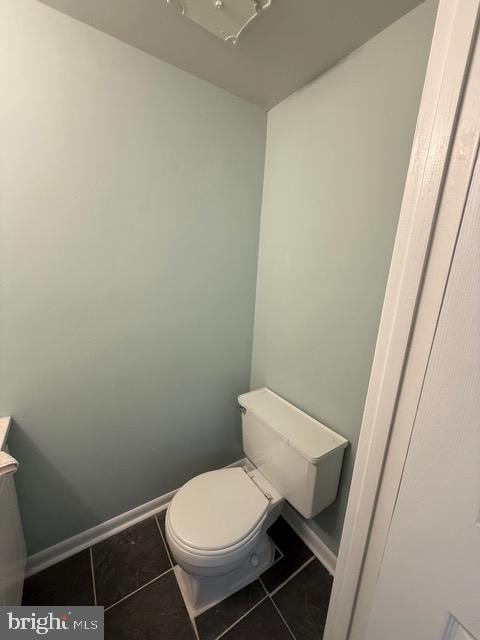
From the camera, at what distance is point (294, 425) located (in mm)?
1238

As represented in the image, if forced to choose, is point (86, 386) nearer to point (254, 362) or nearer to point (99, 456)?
point (99, 456)

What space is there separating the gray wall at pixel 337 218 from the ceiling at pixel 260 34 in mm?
67

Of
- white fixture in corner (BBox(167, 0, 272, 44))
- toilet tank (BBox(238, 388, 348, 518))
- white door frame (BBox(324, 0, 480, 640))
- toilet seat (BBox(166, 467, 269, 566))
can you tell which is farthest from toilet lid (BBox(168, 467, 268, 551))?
white fixture in corner (BBox(167, 0, 272, 44))

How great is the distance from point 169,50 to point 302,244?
0.93m

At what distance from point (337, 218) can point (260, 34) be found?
0.70m

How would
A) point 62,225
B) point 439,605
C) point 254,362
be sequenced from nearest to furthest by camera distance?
1. point 439,605
2. point 62,225
3. point 254,362

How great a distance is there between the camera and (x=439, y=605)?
44cm

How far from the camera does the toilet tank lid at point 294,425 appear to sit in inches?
42.8

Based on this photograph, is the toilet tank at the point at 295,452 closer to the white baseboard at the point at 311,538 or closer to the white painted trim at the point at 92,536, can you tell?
the white baseboard at the point at 311,538

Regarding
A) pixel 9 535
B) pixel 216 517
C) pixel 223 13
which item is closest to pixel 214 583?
pixel 216 517

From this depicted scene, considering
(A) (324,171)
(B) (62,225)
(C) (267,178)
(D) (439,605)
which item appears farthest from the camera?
(C) (267,178)

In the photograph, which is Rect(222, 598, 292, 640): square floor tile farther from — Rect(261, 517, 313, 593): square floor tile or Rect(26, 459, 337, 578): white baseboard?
Rect(26, 459, 337, 578): white baseboard

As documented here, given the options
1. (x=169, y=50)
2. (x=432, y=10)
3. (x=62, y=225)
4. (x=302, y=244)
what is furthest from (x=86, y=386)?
(x=432, y=10)

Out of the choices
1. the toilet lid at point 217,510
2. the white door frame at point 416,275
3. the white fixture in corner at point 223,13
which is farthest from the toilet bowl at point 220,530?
the white fixture in corner at point 223,13
